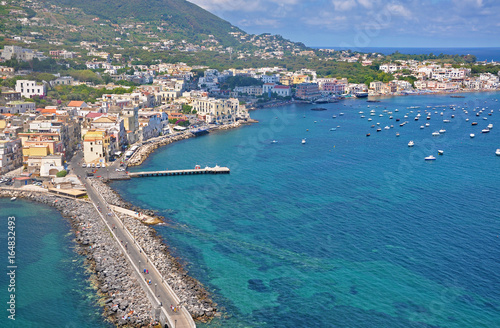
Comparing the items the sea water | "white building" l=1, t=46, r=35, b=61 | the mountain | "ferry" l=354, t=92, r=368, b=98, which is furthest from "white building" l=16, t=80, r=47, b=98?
the mountain

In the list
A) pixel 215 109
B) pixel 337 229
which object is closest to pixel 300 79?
pixel 215 109

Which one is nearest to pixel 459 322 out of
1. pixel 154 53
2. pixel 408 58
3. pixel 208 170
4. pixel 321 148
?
pixel 208 170

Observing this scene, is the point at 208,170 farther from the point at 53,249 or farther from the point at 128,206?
the point at 53,249

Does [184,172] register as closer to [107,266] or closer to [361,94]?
[107,266]

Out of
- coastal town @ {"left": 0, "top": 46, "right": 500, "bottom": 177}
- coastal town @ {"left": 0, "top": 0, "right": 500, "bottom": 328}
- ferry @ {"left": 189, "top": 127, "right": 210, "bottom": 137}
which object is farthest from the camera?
ferry @ {"left": 189, "top": 127, "right": 210, "bottom": 137}

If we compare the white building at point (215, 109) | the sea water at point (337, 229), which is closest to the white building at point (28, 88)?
the white building at point (215, 109)

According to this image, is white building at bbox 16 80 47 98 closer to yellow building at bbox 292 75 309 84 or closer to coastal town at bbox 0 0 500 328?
coastal town at bbox 0 0 500 328
